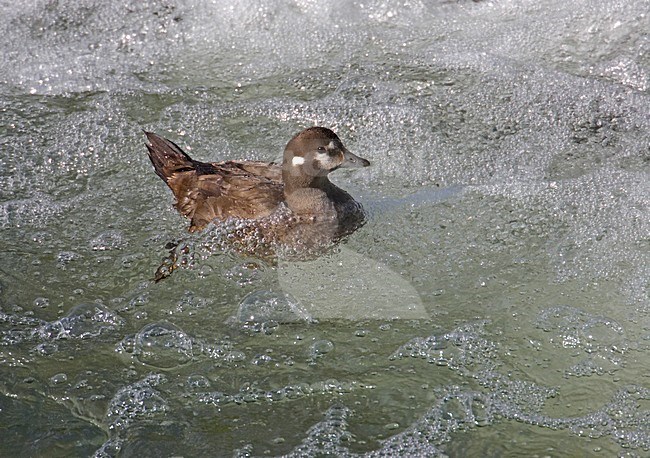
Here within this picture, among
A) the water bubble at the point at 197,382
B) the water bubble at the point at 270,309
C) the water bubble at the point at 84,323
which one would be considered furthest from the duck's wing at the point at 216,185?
the water bubble at the point at 197,382

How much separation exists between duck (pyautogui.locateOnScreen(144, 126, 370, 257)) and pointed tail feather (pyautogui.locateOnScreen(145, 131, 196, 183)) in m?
0.01

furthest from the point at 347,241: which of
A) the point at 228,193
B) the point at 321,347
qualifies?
the point at 321,347

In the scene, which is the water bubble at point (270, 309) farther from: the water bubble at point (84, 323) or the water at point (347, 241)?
the water bubble at point (84, 323)

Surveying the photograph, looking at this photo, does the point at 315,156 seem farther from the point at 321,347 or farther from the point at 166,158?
the point at 321,347

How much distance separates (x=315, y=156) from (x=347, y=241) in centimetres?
39

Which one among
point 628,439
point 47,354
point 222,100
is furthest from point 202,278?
point 628,439

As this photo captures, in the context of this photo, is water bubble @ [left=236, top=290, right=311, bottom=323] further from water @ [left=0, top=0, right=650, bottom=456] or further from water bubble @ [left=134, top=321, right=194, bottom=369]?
water bubble @ [left=134, top=321, right=194, bottom=369]

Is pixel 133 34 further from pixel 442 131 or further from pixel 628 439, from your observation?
pixel 628 439

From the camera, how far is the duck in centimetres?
388

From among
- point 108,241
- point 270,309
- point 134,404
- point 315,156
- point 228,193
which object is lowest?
point 134,404

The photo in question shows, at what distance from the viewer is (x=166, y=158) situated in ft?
13.6

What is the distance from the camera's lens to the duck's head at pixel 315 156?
386 cm

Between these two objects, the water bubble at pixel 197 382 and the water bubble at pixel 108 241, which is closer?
the water bubble at pixel 197 382

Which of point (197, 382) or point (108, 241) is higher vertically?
point (108, 241)
